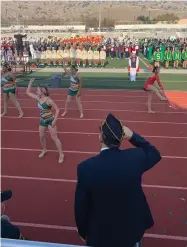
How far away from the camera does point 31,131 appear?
8.76 m

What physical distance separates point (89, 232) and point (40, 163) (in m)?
4.14

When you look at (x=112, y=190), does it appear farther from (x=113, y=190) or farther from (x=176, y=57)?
(x=176, y=57)

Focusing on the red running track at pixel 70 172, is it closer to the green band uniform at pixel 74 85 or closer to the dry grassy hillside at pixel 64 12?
the green band uniform at pixel 74 85

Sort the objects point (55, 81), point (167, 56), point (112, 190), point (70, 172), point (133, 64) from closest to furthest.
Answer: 1. point (112, 190)
2. point (70, 172)
3. point (55, 81)
4. point (133, 64)
5. point (167, 56)

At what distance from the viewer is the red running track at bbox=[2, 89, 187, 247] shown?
4508 mm

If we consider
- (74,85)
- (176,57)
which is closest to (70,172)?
(74,85)

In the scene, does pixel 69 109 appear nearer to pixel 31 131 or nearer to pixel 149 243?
pixel 31 131

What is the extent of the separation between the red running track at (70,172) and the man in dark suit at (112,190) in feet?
5.75

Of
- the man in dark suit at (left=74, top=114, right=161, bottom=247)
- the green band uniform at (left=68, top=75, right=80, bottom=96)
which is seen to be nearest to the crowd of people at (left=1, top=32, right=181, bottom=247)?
the man in dark suit at (left=74, top=114, right=161, bottom=247)

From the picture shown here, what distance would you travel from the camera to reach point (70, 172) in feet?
20.2

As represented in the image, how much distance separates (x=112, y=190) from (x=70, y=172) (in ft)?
12.6

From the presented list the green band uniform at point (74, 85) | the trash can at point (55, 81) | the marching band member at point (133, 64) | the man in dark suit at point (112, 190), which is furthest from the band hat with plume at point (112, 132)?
the marching band member at point (133, 64)

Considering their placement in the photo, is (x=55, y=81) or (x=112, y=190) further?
(x=55, y=81)

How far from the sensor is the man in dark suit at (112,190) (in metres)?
2.37
